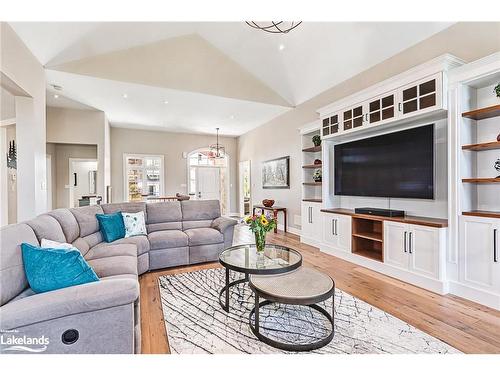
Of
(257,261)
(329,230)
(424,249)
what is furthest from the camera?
(329,230)

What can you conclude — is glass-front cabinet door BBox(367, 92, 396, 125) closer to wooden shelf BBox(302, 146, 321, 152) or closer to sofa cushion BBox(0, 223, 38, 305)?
wooden shelf BBox(302, 146, 321, 152)

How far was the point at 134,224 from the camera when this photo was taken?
143 inches

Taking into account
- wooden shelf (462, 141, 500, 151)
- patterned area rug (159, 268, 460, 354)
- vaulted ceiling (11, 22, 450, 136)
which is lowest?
patterned area rug (159, 268, 460, 354)

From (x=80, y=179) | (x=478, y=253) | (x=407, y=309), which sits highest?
(x=80, y=179)

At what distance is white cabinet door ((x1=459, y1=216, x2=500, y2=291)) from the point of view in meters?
2.42

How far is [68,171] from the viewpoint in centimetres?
695

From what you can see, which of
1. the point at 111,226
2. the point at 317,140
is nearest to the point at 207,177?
the point at 317,140

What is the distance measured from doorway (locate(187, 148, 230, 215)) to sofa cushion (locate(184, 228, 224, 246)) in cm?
493

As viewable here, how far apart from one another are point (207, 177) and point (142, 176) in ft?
7.12

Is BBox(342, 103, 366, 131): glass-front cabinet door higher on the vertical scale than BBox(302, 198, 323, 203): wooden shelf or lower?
higher

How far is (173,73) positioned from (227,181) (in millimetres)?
4916

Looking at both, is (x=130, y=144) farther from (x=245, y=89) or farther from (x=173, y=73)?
(x=245, y=89)

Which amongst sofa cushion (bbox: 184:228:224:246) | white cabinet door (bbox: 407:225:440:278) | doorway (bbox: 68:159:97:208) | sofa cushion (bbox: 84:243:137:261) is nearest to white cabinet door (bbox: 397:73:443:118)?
white cabinet door (bbox: 407:225:440:278)

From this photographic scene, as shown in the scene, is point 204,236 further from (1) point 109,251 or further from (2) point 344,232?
(2) point 344,232
